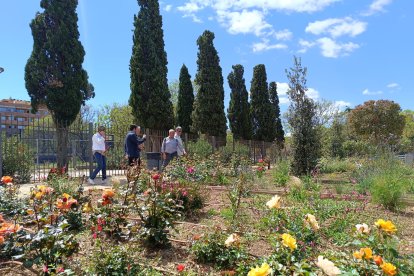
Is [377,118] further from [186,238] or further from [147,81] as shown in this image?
[186,238]

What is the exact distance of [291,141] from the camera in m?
13.0

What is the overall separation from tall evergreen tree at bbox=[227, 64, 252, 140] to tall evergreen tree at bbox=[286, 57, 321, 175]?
15909mm

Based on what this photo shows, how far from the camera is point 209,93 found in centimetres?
Answer: 2480

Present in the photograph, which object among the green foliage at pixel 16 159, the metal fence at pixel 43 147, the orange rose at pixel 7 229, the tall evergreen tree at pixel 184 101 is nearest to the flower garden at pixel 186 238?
the orange rose at pixel 7 229

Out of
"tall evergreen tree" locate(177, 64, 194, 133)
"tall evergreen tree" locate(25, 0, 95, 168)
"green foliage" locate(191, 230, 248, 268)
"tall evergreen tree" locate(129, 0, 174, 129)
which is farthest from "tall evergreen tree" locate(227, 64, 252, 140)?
"green foliage" locate(191, 230, 248, 268)

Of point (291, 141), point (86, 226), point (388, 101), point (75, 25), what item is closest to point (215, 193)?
point (86, 226)

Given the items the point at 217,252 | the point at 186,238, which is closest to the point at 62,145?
the point at 186,238

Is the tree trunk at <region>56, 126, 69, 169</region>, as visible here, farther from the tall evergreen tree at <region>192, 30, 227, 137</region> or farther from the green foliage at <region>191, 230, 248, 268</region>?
the tall evergreen tree at <region>192, 30, 227, 137</region>

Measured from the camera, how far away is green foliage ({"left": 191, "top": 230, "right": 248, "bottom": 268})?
3.31m

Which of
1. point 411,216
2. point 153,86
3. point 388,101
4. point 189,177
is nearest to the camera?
point 411,216

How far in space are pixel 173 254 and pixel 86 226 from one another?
1417 millimetres

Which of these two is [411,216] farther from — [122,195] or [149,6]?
[149,6]

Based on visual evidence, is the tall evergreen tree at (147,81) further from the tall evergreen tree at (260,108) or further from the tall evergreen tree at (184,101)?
the tall evergreen tree at (260,108)

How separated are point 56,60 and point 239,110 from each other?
53.5 feet
